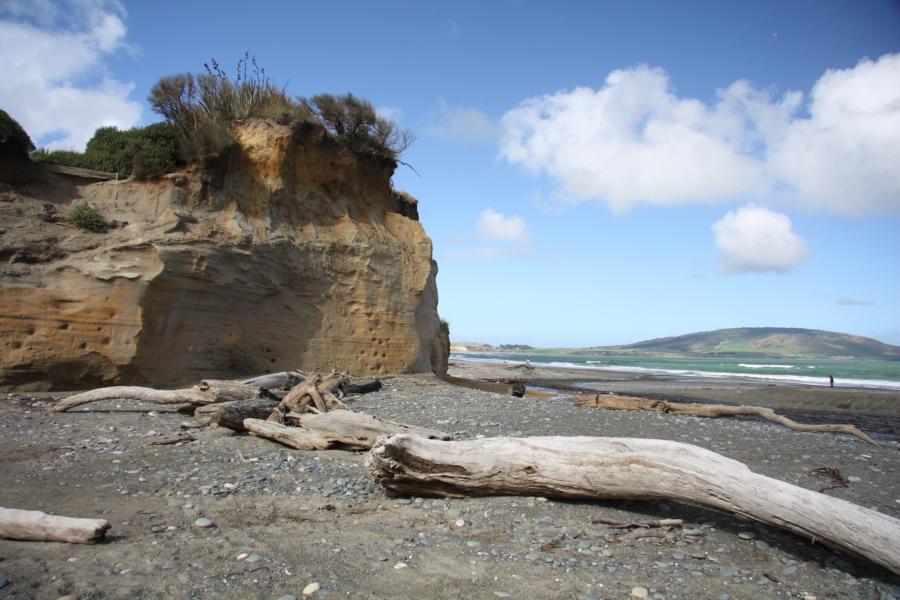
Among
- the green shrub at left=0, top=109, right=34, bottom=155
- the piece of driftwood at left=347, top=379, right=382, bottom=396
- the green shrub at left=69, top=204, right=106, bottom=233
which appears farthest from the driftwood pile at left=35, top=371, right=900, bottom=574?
the green shrub at left=0, top=109, right=34, bottom=155

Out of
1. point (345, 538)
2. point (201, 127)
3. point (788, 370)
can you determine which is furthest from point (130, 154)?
point (788, 370)

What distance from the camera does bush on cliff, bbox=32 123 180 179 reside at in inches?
525

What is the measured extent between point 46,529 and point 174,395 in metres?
6.22

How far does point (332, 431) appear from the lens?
293 inches

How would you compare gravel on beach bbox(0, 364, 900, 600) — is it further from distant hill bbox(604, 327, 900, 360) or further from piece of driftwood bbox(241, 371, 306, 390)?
distant hill bbox(604, 327, 900, 360)

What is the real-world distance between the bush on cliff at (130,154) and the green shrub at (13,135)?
73cm

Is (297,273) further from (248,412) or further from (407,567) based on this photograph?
(407,567)

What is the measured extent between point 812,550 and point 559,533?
179 centimetres

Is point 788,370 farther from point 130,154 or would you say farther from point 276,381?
point 130,154

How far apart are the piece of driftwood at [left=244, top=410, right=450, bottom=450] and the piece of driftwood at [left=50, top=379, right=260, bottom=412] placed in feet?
7.49

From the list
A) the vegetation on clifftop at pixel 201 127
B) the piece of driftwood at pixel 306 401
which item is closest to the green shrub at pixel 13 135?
the vegetation on clifftop at pixel 201 127

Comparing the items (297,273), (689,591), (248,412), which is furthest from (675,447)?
(297,273)

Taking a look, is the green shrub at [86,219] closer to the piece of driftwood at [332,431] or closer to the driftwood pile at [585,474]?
the driftwood pile at [585,474]

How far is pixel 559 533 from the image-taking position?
4.32 m
